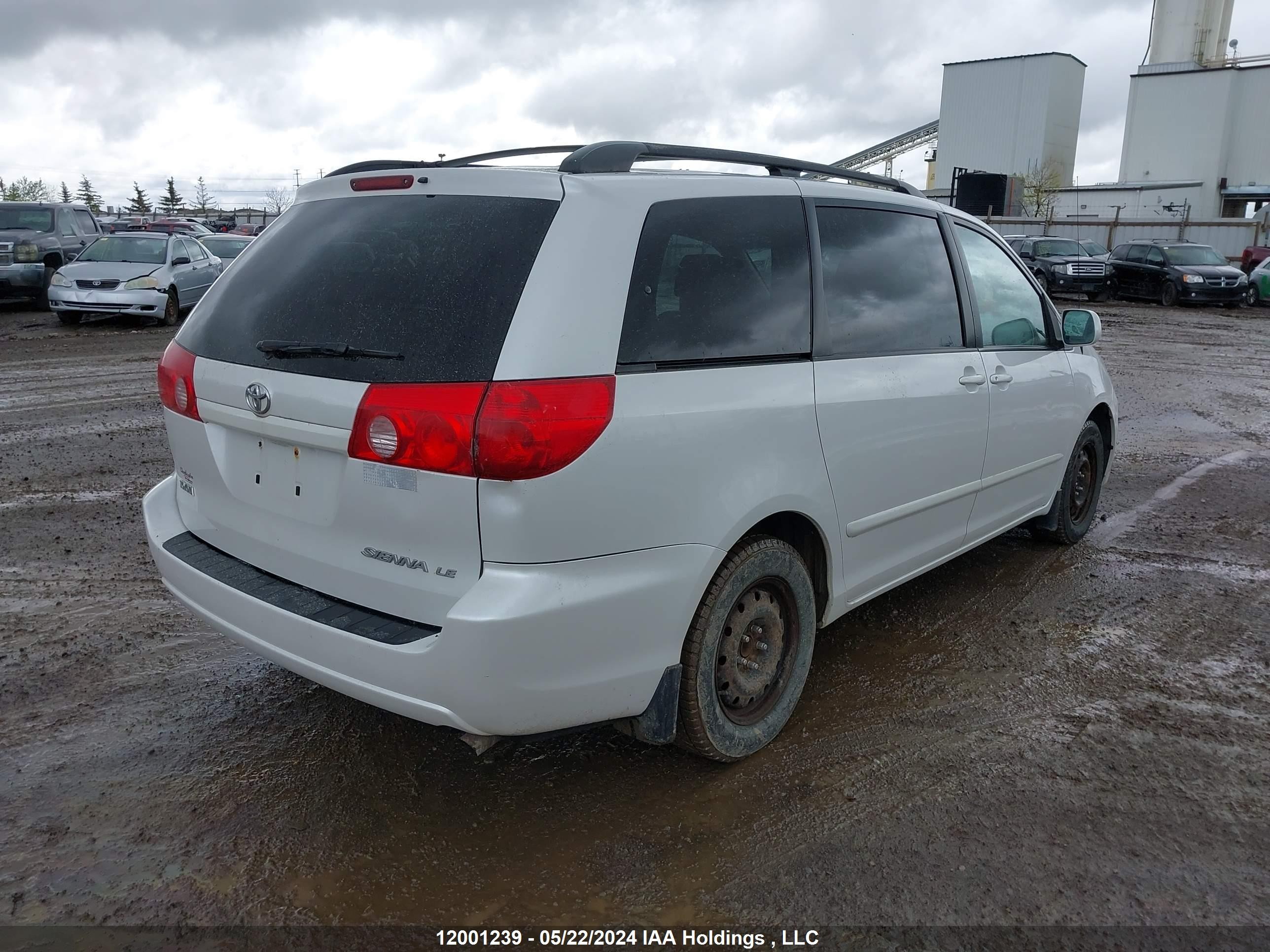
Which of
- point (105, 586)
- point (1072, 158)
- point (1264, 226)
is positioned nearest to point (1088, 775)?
point (105, 586)

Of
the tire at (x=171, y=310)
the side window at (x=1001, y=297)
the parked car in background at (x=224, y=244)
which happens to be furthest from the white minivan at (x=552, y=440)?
the parked car in background at (x=224, y=244)

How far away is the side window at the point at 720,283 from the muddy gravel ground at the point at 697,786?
53.7 inches

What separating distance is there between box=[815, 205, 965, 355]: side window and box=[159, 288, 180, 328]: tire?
46.8 ft

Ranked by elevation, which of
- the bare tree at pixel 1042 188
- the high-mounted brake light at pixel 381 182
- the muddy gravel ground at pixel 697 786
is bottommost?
the muddy gravel ground at pixel 697 786

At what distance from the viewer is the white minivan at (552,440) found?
2.46 meters

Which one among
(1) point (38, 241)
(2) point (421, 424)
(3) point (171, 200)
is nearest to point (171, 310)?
(1) point (38, 241)

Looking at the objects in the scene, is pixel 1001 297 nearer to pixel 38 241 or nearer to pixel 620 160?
pixel 620 160

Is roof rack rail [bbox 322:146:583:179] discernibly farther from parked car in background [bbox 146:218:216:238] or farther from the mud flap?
parked car in background [bbox 146:218:216:238]

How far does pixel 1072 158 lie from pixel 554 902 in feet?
212

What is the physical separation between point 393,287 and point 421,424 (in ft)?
1.56

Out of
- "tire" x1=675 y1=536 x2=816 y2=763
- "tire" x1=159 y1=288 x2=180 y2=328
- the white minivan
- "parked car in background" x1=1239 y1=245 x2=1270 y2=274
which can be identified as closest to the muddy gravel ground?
"tire" x1=675 y1=536 x2=816 y2=763

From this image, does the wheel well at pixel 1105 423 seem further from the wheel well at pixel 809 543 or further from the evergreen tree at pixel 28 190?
the evergreen tree at pixel 28 190

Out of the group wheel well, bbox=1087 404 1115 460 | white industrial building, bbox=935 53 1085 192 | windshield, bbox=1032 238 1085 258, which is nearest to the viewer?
wheel well, bbox=1087 404 1115 460

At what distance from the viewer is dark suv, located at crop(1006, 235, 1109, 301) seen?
25.8 m
